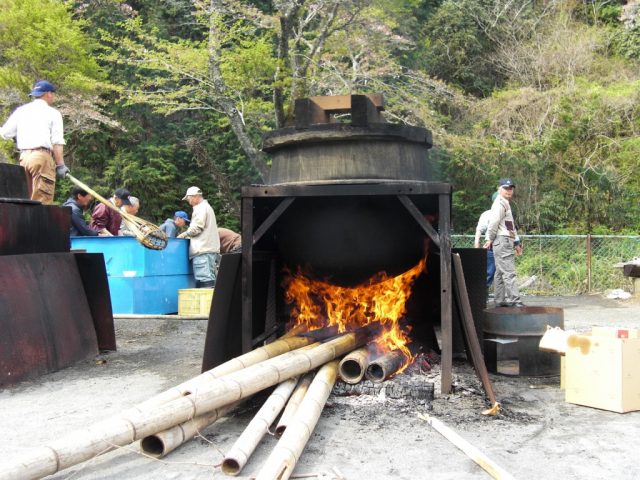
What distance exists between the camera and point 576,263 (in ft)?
46.4

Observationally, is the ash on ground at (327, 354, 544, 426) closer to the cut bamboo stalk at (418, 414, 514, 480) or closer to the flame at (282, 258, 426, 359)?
the cut bamboo stalk at (418, 414, 514, 480)

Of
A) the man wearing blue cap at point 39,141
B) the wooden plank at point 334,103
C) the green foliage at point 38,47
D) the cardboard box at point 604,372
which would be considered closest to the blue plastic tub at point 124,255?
the man wearing blue cap at point 39,141

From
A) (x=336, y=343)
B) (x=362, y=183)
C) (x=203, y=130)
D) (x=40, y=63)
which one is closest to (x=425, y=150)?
(x=362, y=183)

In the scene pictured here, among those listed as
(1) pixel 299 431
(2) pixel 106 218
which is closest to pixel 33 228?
(1) pixel 299 431

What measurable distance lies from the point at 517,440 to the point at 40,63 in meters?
18.7

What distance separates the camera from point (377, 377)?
489cm

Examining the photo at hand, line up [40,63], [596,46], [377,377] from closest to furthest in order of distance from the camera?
[377,377]
[40,63]
[596,46]

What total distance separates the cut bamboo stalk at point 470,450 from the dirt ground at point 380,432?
4 cm

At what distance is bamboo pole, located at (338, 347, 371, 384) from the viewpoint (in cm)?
480

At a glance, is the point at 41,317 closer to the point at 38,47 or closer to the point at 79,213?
the point at 79,213

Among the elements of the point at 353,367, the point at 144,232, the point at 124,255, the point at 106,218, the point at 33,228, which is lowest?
the point at 353,367

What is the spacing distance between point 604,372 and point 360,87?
14.4 m

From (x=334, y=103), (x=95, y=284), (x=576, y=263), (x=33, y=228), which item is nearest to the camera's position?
(x=334, y=103)

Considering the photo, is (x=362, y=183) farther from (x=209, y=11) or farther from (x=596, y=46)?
(x=596, y=46)
